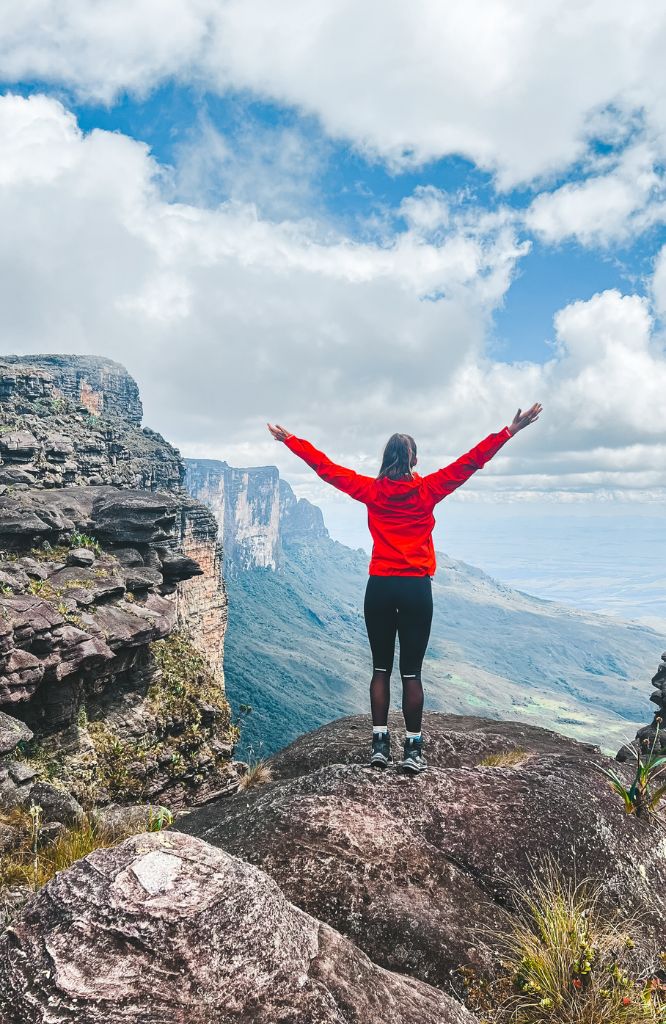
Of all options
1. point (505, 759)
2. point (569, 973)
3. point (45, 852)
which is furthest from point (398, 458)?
point (45, 852)

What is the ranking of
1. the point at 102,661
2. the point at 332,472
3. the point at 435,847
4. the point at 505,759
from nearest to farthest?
1. the point at 435,847
2. the point at 332,472
3. the point at 505,759
4. the point at 102,661

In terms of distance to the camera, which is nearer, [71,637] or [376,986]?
[376,986]

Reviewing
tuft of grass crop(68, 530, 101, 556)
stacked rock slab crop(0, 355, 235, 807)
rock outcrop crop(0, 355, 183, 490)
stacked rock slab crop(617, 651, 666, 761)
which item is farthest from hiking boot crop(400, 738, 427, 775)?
rock outcrop crop(0, 355, 183, 490)

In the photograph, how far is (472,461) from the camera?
768 centimetres

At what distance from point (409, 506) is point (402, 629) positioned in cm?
168

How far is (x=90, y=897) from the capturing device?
3.58 meters

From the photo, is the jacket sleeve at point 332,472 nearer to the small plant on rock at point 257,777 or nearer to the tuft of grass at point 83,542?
the small plant on rock at point 257,777

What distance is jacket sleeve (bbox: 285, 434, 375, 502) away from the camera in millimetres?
8078

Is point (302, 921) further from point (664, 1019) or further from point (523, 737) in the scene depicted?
point (523, 737)

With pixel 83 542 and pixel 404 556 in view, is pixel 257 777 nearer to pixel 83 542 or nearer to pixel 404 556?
pixel 404 556

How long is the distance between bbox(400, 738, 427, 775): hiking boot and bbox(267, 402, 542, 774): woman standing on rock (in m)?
0.01

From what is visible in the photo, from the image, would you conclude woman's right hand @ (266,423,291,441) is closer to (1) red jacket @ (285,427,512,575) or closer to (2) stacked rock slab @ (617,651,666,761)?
(1) red jacket @ (285,427,512,575)

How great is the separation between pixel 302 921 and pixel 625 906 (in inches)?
150

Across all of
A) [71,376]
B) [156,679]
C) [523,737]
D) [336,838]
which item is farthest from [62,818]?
[71,376]
